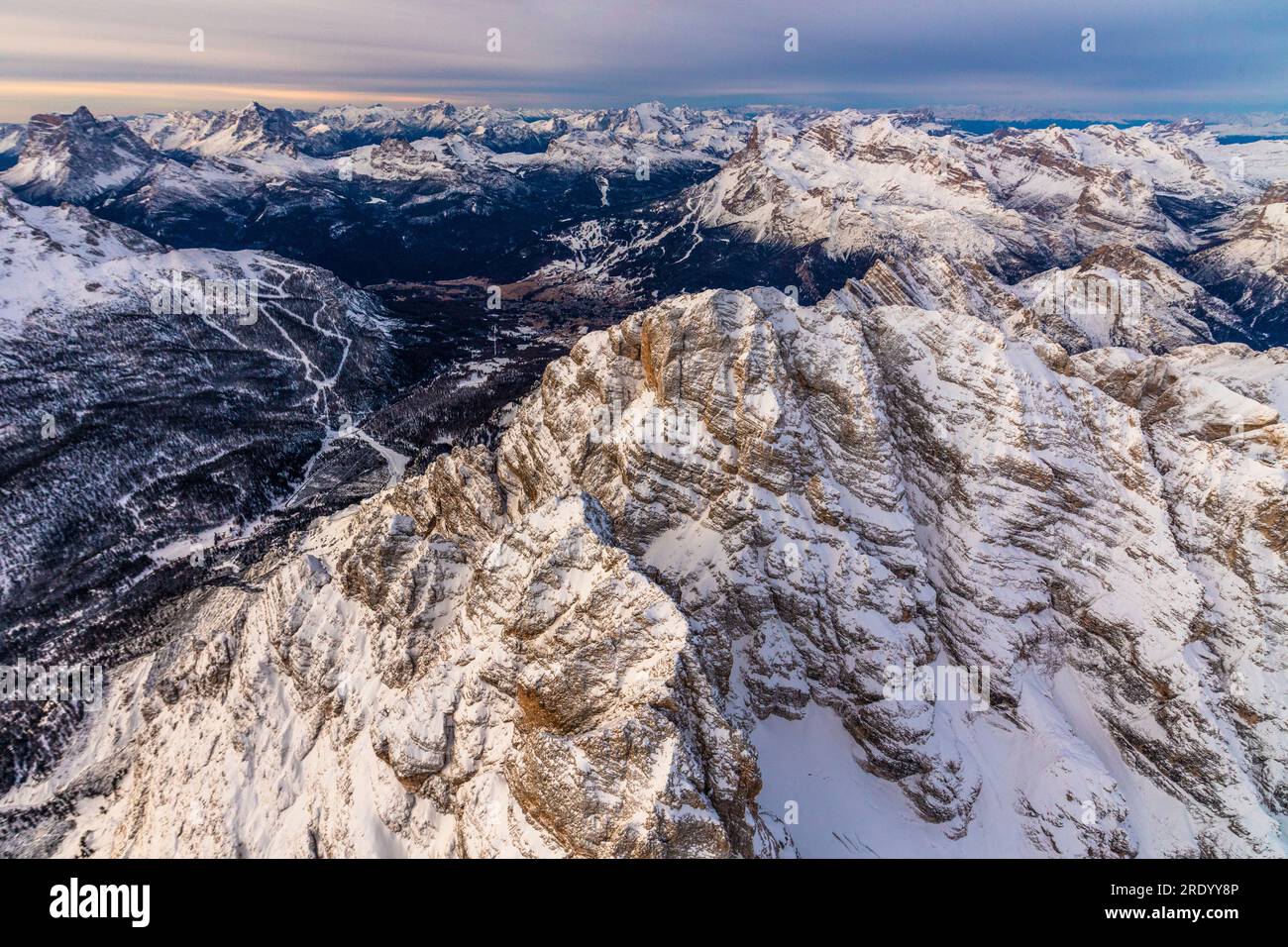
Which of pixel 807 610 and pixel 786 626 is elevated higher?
pixel 807 610

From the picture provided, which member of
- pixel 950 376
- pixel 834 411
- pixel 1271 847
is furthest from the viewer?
pixel 950 376

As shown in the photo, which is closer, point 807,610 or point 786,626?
point 807,610

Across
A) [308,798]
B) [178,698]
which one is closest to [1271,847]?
[308,798]

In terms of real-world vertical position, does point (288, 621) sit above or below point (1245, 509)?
below

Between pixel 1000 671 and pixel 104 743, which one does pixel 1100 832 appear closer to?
pixel 1000 671

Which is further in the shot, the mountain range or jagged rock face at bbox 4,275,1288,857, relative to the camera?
jagged rock face at bbox 4,275,1288,857

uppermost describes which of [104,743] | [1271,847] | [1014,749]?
[1014,749]

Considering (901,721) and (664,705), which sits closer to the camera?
(664,705)

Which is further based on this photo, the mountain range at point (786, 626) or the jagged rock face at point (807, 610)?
the jagged rock face at point (807, 610)
